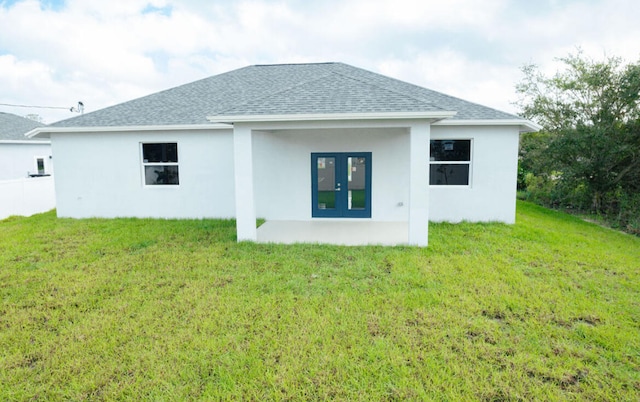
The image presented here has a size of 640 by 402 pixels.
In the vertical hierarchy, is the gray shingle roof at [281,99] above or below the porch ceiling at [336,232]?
above

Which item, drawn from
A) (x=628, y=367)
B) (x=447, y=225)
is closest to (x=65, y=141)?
(x=447, y=225)

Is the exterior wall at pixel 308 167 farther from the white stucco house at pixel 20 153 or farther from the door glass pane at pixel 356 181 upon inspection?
the white stucco house at pixel 20 153

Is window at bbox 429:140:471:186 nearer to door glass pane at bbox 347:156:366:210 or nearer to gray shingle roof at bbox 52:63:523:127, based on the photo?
gray shingle roof at bbox 52:63:523:127

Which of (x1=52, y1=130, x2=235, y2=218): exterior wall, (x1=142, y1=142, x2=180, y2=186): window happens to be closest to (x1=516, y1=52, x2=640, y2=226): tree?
(x1=52, y1=130, x2=235, y2=218): exterior wall

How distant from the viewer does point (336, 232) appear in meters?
9.16

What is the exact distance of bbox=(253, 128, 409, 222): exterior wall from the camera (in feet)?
34.7

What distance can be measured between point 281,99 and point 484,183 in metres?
6.43

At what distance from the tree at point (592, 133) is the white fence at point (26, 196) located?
20.1 metres

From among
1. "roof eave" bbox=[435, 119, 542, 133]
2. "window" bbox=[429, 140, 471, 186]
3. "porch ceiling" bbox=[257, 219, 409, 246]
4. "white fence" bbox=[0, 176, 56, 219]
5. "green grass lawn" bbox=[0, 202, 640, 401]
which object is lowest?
"green grass lawn" bbox=[0, 202, 640, 401]

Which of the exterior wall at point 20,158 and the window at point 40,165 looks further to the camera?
the window at point 40,165

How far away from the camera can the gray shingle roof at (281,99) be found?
7473mm

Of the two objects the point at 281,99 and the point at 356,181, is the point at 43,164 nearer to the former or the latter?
the point at 281,99

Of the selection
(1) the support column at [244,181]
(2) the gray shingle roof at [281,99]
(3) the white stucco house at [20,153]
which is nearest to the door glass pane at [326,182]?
(2) the gray shingle roof at [281,99]

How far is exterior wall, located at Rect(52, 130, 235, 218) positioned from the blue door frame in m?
2.73
